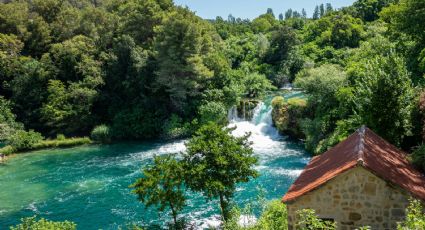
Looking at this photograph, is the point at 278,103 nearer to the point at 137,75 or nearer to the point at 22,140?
the point at 137,75

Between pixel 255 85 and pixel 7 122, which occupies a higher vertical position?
pixel 255 85

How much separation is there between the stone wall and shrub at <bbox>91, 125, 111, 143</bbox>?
33.6 m

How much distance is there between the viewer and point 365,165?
1010 centimetres

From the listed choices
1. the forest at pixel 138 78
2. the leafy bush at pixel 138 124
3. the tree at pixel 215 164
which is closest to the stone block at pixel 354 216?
the tree at pixel 215 164

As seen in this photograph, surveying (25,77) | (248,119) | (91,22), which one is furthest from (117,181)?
(91,22)

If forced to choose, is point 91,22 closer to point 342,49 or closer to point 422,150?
point 342,49

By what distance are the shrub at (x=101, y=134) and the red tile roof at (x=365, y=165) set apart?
30945mm

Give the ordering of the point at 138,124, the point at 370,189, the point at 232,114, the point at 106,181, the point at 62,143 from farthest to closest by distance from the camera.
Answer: the point at 138,124 < the point at 232,114 < the point at 62,143 < the point at 106,181 < the point at 370,189

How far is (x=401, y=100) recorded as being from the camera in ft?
54.4

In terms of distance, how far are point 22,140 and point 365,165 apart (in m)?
37.7

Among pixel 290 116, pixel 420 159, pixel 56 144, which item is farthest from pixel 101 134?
pixel 420 159

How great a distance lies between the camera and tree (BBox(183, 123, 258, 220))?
15.9 m

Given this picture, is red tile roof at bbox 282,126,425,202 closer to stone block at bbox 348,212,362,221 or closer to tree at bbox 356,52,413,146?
stone block at bbox 348,212,362,221

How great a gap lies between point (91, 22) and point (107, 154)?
26394 mm
